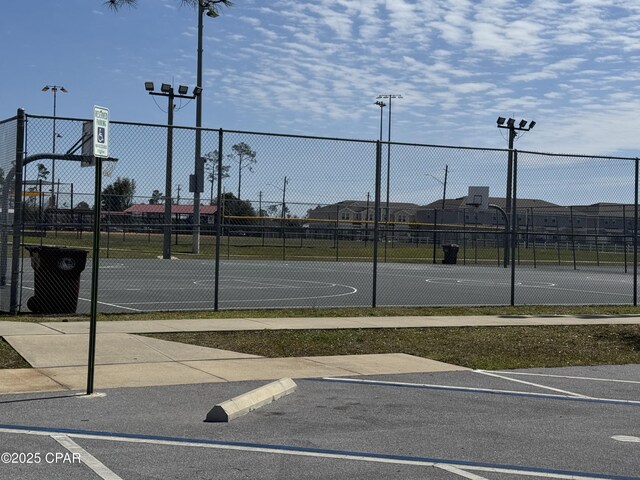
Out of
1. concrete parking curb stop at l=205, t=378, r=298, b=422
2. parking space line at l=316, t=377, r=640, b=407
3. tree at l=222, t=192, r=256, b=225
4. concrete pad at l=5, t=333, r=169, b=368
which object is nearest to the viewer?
concrete parking curb stop at l=205, t=378, r=298, b=422

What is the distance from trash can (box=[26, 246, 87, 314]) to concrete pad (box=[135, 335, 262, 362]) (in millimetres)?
3415

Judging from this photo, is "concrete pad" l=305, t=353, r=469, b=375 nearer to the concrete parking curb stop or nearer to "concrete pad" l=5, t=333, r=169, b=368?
the concrete parking curb stop

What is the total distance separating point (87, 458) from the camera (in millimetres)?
6156

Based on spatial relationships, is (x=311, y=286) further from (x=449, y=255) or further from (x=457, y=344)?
(x=449, y=255)

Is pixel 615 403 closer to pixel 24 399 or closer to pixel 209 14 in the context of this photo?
pixel 24 399

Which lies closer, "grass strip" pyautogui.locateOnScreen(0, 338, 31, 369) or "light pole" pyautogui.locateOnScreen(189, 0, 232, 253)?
"grass strip" pyautogui.locateOnScreen(0, 338, 31, 369)

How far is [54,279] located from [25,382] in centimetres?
620

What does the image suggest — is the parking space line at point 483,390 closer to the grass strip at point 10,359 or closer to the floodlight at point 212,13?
the grass strip at point 10,359

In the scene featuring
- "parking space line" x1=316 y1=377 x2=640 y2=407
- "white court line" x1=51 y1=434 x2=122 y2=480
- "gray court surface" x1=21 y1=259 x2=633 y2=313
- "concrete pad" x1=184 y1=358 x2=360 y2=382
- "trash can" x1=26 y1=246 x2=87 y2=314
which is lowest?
"parking space line" x1=316 y1=377 x2=640 y2=407

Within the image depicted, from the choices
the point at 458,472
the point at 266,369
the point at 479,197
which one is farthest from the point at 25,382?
the point at 479,197

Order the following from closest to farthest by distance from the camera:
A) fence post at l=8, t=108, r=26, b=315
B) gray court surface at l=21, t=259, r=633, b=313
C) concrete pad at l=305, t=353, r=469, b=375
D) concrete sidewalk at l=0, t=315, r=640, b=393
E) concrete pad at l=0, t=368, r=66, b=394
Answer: concrete pad at l=0, t=368, r=66, b=394, concrete sidewalk at l=0, t=315, r=640, b=393, concrete pad at l=305, t=353, r=469, b=375, fence post at l=8, t=108, r=26, b=315, gray court surface at l=21, t=259, r=633, b=313

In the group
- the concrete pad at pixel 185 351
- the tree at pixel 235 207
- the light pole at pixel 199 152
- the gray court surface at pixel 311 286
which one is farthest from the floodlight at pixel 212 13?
the concrete pad at pixel 185 351

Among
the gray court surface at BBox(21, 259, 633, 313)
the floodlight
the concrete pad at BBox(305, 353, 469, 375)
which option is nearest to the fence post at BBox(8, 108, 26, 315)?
the gray court surface at BBox(21, 259, 633, 313)

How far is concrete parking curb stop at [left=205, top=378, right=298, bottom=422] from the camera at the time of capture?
24.6 feet
